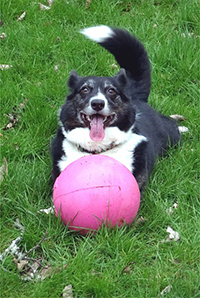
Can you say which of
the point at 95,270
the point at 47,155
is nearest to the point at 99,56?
the point at 47,155

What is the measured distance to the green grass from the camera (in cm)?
298

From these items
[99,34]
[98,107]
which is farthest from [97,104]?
[99,34]

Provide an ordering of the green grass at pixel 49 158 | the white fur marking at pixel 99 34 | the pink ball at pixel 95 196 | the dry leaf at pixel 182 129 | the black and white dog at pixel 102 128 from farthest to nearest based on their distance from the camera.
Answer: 1. the dry leaf at pixel 182 129
2. the white fur marking at pixel 99 34
3. the black and white dog at pixel 102 128
4. the pink ball at pixel 95 196
5. the green grass at pixel 49 158

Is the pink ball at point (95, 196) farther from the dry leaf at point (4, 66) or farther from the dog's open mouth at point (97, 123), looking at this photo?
the dry leaf at point (4, 66)

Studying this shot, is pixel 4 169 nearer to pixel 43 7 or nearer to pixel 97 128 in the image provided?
pixel 97 128

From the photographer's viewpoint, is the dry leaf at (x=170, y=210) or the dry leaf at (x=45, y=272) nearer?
the dry leaf at (x=45, y=272)

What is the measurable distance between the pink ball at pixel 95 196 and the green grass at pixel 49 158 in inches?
4.3

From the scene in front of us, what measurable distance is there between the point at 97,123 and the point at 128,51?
100 cm

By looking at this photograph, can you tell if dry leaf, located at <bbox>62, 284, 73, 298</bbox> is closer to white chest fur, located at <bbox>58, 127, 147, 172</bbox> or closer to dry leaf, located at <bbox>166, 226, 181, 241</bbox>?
dry leaf, located at <bbox>166, 226, 181, 241</bbox>

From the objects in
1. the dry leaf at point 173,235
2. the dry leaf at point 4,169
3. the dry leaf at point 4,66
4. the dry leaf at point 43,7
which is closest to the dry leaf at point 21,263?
the dry leaf at point 4,169

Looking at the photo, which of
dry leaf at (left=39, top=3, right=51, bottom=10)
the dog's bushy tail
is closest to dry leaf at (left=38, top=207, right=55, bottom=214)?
the dog's bushy tail

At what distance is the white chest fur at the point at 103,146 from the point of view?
3748 millimetres

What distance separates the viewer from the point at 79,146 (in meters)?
3.80

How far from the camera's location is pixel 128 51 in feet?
14.4
